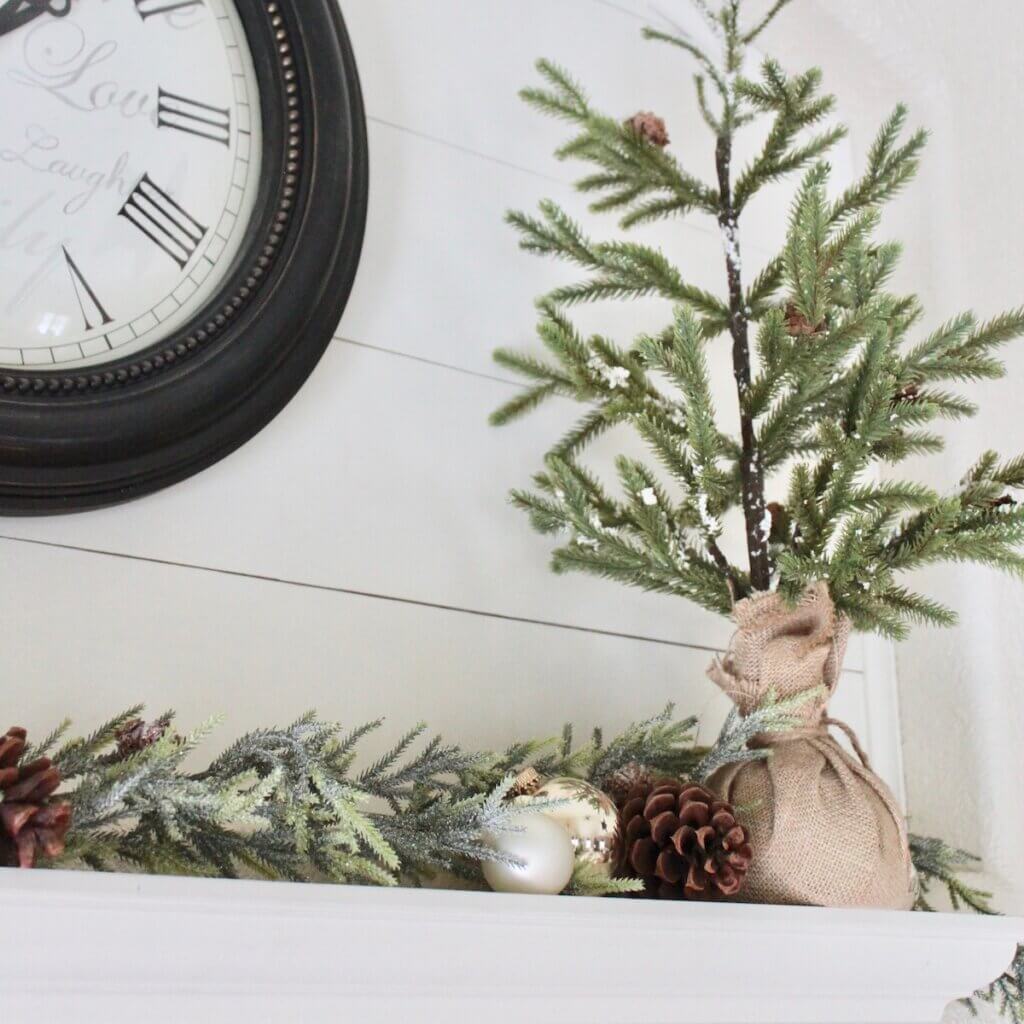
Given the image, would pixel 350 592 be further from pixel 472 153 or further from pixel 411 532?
pixel 472 153

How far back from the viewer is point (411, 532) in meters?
0.90

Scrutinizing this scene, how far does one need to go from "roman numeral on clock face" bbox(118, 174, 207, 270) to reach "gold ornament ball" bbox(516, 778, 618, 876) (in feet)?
1.53

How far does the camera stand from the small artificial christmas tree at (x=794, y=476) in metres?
0.75

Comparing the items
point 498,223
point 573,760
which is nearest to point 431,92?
point 498,223

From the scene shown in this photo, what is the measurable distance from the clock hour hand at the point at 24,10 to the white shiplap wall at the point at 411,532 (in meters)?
0.27

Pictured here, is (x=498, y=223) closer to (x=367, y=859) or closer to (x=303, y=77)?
(x=303, y=77)

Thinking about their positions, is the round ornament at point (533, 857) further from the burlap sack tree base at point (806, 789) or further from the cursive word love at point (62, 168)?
the cursive word love at point (62, 168)

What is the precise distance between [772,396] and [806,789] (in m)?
0.29

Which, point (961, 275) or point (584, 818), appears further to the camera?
point (961, 275)

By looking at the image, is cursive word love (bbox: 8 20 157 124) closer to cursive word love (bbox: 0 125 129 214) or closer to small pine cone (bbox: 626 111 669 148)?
cursive word love (bbox: 0 125 129 214)

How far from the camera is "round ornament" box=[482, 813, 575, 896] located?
2.10ft

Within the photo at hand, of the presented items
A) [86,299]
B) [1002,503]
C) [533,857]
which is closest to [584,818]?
[533,857]

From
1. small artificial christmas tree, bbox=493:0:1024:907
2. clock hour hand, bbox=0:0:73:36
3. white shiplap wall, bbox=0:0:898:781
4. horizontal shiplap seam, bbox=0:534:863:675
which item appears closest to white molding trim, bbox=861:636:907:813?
white shiplap wall, bbox=0:0:898:781

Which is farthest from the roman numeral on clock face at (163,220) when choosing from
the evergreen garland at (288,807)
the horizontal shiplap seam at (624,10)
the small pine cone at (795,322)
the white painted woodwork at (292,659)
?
the horizontal shiplap seam at (624,10)
